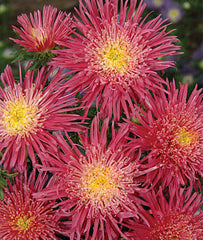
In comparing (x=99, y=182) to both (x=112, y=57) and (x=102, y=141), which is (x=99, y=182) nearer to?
(x=102, y=141)

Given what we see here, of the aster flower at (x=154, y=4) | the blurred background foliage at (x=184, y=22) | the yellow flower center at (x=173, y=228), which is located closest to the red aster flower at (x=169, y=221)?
the yellow flower center at (x=173, y=228)

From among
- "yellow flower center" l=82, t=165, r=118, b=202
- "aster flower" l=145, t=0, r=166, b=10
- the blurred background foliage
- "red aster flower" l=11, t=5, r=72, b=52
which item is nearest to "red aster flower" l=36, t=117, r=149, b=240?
"yellow flower center" l=82, t=165, r=118, b=202

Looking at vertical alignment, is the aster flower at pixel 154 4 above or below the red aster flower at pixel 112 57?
above

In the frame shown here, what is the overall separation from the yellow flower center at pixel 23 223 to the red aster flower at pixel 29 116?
0.24 ft

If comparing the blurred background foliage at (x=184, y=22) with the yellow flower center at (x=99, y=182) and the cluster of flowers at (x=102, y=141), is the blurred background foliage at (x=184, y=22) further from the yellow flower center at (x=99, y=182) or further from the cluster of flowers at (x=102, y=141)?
the yellow flower center at (x=99, y=182)

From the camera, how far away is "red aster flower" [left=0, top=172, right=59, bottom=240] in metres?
0.43

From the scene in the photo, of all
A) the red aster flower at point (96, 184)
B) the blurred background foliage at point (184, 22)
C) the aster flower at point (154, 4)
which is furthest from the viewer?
the blurred background foliage at point (184, 22)

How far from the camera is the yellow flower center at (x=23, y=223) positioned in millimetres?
438

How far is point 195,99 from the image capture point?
47cm

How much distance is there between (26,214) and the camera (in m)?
0.45

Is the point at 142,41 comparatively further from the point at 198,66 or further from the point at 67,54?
the point at 198,66

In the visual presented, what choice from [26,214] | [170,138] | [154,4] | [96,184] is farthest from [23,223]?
[154,4]

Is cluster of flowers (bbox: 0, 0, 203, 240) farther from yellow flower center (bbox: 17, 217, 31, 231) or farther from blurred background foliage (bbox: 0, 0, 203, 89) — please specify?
blurred background foliage (bbox: 0, 0, 203, 89)

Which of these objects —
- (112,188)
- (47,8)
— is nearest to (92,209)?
(112,188)
